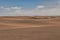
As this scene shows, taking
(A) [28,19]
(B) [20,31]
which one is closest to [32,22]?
(A) [28,19]

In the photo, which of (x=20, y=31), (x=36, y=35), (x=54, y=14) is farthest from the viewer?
(x=54, y=14)

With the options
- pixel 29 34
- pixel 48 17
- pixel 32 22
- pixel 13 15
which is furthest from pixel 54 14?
pixel 29 34

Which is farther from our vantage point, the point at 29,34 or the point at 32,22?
the point at 32,22

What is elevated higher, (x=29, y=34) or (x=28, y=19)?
(x=28, y=19)

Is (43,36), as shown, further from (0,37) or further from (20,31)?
(0,37)

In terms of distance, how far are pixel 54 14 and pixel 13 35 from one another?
201 centimetres

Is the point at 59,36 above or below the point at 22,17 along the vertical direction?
below

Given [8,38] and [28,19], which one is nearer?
[8,38]

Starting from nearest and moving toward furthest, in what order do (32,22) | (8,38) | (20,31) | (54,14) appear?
(8,38) < (20,31) < (32,22) < (54,14)

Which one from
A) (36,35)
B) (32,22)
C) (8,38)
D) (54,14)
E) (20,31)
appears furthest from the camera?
(54,14)

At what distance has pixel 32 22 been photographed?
14.3ft

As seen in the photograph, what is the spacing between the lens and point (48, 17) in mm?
4672

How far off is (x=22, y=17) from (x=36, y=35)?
1799mm

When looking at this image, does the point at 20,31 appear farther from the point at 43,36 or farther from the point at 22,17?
the point at 22,17
